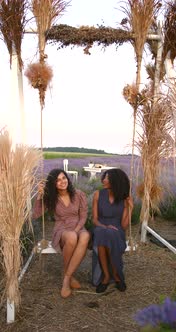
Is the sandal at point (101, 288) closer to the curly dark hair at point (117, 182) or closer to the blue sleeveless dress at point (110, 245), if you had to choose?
the blue sleeveless dress at point (110, 245)

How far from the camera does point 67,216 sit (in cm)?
409

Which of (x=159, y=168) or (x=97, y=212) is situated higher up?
(x=159, y=168)

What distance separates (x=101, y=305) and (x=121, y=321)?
0.33m

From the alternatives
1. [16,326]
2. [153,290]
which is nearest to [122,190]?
[153,290]

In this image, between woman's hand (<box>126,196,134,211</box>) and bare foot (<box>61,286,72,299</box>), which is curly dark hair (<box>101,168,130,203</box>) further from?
bare foot (<box>61,286,72,299</box>)

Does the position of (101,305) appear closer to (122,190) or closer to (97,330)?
(97,330)

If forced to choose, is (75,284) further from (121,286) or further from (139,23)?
(139,23)

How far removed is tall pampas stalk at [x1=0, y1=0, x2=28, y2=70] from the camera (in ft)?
14.4

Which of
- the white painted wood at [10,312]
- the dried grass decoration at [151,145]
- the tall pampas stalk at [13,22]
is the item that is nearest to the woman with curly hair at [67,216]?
the white painted wood at [10,312]

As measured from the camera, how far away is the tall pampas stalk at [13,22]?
4.40m

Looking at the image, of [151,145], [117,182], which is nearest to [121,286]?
[117,182]

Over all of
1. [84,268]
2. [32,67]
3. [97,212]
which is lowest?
[84,268]

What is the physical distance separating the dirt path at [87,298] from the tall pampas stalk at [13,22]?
6.93 feet

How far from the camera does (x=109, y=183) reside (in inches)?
162
